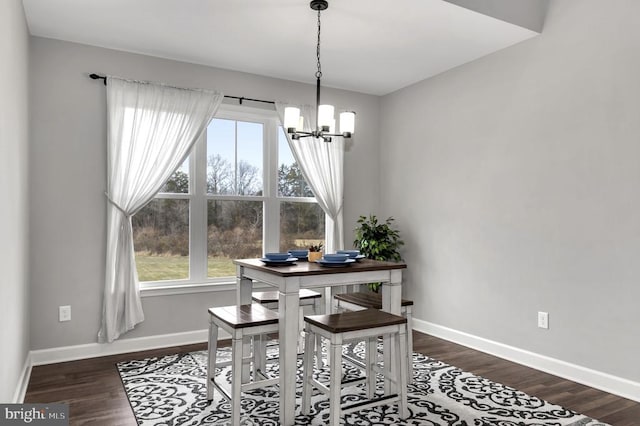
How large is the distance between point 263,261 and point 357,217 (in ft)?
7.72

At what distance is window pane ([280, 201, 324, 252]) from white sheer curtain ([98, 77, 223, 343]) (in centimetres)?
127

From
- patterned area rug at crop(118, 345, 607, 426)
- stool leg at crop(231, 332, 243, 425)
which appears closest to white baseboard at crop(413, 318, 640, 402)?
patterned area rug at crop(118, 345, 607, 426)

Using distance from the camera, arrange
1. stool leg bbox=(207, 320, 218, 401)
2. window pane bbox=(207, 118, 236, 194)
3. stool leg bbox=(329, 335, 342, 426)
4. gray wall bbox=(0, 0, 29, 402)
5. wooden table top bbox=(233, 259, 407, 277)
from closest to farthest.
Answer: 1. gray wall bbox=(0, 0, 29, 402)
2. stool leg bbox=(329, 335, 342, 426)
3. wooden table top bbox=(233, 259, 407, 277)
4. stool leg bbox=(207, 320, 218, 401)
5. window pane bbox=(207, 118, 236, 194)

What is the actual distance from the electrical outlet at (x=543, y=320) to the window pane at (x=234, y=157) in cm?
279

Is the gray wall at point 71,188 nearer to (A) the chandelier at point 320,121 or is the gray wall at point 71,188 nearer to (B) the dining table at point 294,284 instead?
(B) the dining table at point 294,284

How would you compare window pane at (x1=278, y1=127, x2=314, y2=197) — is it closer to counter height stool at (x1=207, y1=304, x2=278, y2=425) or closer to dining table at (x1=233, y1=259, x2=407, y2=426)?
dining table at (x1=233, y1=259, x2=407, y2=426)

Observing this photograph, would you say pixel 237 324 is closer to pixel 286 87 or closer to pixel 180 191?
pixel 180 191

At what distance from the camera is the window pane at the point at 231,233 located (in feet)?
14.6

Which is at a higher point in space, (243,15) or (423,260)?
(243,15)

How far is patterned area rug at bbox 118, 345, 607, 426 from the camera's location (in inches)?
106

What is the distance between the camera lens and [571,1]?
11.2 ft

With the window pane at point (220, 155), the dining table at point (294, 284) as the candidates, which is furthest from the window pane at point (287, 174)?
the dining table at point (294, 284)

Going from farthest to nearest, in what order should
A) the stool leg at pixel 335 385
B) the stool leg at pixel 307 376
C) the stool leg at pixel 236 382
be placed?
1. the stool leg at pixel 307 376
2. the stool leg at pixel 236 382
3. the stool leg at pixel 335 385

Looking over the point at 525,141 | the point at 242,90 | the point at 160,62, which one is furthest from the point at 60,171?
the point at 525,141
